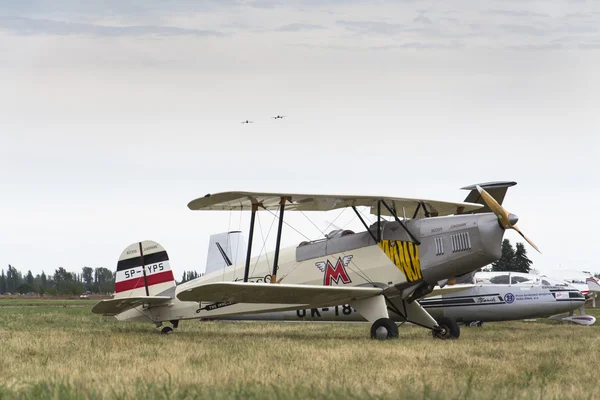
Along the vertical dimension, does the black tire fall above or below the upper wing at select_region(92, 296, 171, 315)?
below

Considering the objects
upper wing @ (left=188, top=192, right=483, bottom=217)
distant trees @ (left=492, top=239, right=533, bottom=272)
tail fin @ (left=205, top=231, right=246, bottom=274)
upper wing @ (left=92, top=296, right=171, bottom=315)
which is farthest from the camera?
distant trees @ (left=492, top=239, right=533, bottom=272)

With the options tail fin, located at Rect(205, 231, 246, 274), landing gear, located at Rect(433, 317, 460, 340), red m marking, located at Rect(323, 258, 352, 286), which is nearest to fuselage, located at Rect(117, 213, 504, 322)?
red m marking, located at Rect(323, 258, 352, 286)

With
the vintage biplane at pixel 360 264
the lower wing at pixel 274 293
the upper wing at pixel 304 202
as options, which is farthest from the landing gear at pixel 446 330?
the upper wing at pixel 304 202

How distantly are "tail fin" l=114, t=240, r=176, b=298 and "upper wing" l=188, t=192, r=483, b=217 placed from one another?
2803mm

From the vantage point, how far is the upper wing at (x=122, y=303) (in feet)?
60.5

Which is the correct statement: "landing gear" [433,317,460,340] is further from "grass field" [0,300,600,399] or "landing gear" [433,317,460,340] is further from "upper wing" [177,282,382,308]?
"grass field" [0,300,600,399]

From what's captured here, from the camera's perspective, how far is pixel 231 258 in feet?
89.2

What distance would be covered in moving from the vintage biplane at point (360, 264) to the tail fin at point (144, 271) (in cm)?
51

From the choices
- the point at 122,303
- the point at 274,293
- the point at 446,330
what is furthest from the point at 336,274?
the point at 122,303

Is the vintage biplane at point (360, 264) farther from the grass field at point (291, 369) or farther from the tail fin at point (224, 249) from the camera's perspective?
the tail fin at point (224, 249)

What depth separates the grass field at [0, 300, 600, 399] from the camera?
7.10 meters

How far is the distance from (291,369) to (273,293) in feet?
22.3

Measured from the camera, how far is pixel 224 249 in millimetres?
27297

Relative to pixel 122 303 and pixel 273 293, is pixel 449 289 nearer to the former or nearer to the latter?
pixel 273 293
